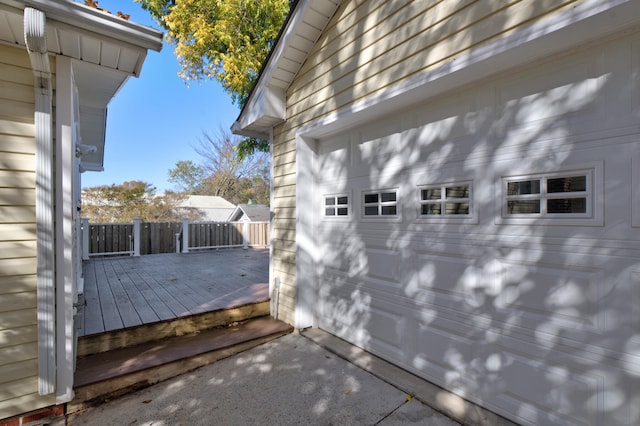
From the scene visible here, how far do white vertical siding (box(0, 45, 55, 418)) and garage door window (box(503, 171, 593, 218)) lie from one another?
329 cm

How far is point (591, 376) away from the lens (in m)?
1.58

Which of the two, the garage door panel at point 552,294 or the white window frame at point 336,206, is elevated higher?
the white window frame at point 336,206

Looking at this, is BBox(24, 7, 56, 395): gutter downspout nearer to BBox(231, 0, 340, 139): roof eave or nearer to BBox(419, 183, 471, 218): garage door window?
BBox(231, 0, 340, 139): roof eave

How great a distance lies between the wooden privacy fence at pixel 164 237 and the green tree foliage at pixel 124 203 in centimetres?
587

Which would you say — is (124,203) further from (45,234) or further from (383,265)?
(383,265)

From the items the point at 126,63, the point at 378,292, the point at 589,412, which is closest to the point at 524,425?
the point at 589,412

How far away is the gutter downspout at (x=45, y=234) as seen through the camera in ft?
6.63

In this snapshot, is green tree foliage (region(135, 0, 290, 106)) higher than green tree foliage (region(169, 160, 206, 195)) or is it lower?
higher

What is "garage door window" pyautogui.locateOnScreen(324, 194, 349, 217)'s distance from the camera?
316cm

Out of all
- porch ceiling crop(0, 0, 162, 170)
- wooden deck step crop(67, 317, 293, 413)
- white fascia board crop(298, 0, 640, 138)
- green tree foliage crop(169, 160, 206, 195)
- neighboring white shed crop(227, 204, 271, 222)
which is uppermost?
green tree foliage crop(169, 160, 206, 195)

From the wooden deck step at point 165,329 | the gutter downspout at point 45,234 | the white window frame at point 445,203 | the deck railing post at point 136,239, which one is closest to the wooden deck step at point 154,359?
the wooden deck step at point 165,329

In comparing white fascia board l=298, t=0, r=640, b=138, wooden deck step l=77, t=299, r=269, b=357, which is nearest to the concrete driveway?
wooden deck step l=77, t=299, r=269, b=357

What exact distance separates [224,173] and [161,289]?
1816 centimetres

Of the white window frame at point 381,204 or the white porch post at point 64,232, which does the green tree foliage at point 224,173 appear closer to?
the white window frame at point 381,204
